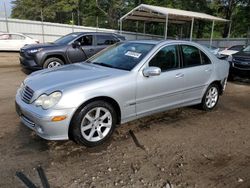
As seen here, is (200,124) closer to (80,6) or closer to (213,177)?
(213,177)

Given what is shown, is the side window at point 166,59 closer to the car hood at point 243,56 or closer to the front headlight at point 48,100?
the front headlight at point 48,100

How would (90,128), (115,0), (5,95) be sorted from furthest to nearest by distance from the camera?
1. (115,0)
2. (5,95)
3. (90,128)

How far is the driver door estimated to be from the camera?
428 centimetres

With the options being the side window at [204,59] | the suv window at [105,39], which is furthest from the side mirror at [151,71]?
the suv window at [105,39]

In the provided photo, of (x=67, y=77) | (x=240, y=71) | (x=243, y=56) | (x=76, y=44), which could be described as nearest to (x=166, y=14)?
(x=243, y=56)

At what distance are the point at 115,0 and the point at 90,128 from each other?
39.4 metres

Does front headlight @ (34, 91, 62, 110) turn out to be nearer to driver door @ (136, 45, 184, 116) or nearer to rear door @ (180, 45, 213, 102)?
driver door @ (136, 45, 184, 116)

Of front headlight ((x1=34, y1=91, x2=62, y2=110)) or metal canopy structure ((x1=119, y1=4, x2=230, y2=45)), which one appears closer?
front headlight ((x1=34, y1=91, x2=62, y2=110))

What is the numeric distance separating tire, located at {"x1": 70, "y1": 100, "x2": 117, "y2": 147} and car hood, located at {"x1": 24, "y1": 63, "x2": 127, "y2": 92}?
0.40 metres

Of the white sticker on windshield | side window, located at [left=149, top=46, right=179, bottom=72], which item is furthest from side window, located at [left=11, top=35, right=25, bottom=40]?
side window, located at [left=149, top=46, right=179, bottom=72]

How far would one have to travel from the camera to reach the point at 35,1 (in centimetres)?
4691

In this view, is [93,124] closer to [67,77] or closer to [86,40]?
[67,77]

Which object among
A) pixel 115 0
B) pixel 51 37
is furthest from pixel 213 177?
A: pixel 115 0

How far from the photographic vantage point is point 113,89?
3891 millimetres
